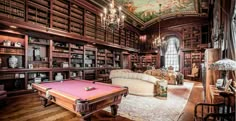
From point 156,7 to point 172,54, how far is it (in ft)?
15.7

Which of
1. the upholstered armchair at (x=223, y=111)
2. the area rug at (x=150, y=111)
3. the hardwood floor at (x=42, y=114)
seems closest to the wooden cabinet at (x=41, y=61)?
the hardwood floor at (x=42, y=114)

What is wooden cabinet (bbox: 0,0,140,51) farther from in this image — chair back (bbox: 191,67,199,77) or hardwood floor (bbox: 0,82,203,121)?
chair back (bbox: 191,67,199,77)

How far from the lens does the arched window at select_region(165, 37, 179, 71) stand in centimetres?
1145

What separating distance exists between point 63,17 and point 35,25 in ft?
4.69

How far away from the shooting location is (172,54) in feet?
38.8

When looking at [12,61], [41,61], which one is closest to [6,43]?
[12,61]

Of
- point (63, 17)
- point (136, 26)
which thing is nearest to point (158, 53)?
point (136, 26)

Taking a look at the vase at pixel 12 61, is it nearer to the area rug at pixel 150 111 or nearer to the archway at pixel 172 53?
the area rug at pixel 150 111

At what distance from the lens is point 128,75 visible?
5.31 meters

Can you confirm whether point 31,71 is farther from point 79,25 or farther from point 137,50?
point 137,50

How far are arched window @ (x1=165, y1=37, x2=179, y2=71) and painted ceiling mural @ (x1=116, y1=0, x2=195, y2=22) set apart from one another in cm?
242

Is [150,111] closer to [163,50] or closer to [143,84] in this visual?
[143,84]

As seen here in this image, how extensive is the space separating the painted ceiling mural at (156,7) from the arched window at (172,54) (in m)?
2.42

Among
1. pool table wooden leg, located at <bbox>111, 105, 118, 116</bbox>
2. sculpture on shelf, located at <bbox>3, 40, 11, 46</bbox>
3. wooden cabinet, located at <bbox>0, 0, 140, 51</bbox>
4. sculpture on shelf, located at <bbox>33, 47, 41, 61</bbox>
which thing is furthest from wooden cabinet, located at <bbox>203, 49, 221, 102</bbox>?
sculpture on shelf, located at <bbox>3, 40, 11, 46</bbox>
